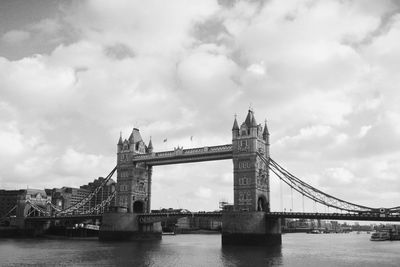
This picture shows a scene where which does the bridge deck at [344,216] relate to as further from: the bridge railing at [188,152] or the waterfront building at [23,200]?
the waterfront building at [23,200]

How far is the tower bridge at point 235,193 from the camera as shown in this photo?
8006 centimetres

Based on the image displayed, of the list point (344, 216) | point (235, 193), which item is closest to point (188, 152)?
point (235, 193)

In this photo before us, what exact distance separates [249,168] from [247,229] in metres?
12.3

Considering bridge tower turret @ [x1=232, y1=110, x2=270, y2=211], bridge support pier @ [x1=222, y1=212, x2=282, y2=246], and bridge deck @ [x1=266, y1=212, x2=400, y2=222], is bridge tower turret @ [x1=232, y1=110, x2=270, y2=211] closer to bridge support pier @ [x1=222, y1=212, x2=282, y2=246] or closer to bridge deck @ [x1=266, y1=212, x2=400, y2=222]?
bridge support pier @ [x1=222, y1=212, x2=282, y2=246]

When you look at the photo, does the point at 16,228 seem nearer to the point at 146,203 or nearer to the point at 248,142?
the point at 146,203

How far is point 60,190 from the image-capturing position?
198 metres

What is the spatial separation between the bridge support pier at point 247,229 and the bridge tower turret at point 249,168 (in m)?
3.01

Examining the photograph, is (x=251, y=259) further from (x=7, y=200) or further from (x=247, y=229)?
(x=7, y=200)

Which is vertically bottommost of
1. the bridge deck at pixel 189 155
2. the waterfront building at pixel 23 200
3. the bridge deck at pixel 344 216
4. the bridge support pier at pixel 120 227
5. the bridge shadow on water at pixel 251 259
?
the bridge shadow on water at pixel 251 259

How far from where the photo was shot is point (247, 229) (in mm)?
80625

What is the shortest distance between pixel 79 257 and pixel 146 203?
49.7m

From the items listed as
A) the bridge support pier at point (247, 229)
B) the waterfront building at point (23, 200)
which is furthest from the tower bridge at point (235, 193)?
the waterfront building at point (23, 200)

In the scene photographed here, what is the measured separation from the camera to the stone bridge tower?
105000 millimetres

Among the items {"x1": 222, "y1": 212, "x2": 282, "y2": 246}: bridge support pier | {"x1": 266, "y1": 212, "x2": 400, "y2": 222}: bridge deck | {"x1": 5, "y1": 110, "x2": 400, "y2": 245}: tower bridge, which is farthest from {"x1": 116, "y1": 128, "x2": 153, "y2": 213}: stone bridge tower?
{"x1": 266, "y1": 212, "x2": 400, "y2": 222}: bridge deck
